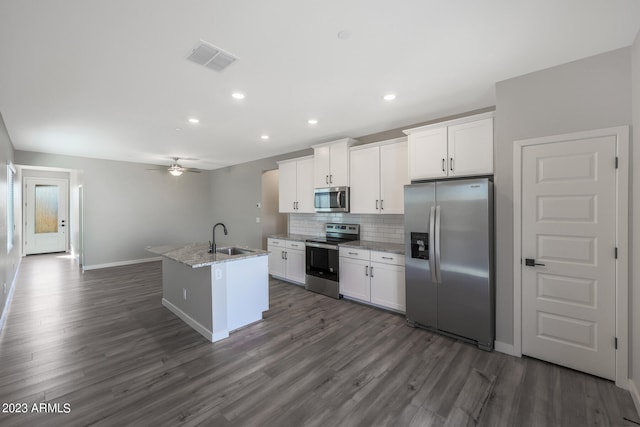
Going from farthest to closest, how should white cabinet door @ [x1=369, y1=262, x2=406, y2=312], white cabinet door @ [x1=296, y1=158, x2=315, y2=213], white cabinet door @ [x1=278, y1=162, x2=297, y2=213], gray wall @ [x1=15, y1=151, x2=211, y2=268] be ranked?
gray wall @ [x1=15, y1=151, x2=211, y2=268]
white cabinet door @ [x1=278, y1=162, x2=297, y2=213]
white cabinet door @ [x1=296, y1=158, x2=315, y2=213]
white cabinet door @ [x1=369, y1=262, x2=406, y2=312]

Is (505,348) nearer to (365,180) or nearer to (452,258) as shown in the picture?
(452,258)

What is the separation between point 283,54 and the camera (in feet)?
7.00

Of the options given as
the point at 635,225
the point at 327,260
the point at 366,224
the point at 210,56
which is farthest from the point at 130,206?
the point at 635,225

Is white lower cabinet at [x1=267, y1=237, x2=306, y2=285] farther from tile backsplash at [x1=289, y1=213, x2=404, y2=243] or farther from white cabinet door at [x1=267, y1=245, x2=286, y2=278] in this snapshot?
tile backsplash at [x1=289, y1=213, x2=404, y2=243]

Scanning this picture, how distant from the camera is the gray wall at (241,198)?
6481 mm

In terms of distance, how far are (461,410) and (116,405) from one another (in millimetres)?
2518

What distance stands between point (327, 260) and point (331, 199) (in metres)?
1.01

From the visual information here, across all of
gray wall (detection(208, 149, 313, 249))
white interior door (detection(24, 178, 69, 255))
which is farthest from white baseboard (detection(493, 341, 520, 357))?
white interior door (detection(24, 178, 69, 255))

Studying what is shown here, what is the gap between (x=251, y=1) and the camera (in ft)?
5.21

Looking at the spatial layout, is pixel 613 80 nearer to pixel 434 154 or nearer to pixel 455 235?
pixel 434 154

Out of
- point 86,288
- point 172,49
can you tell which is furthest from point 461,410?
point 86,288

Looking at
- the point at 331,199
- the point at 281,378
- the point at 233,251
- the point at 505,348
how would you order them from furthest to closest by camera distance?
the point at 331,199, the point at 233,251, the point at 505,348, the point at 281,378

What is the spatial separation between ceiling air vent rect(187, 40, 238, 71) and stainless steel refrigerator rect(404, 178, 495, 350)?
7.55 feet

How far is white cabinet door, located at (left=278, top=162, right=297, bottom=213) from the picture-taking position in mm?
5305
